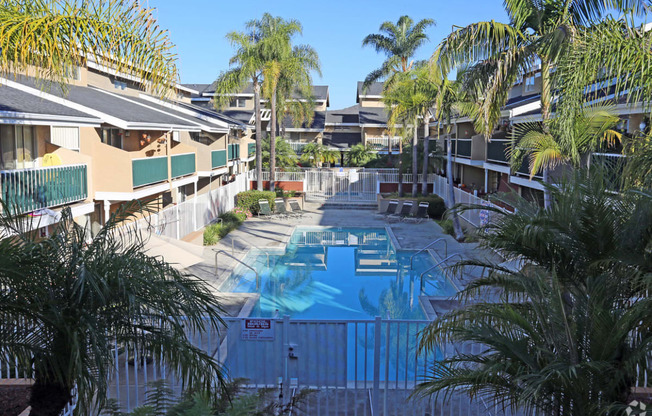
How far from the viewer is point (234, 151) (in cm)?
3919

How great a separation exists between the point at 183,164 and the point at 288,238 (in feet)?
18.0

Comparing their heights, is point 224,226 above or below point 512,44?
below

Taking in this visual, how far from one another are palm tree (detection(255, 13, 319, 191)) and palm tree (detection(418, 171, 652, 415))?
26581 millimetres

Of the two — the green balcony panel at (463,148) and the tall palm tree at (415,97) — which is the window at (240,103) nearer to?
the green balcony panel at (463,148)

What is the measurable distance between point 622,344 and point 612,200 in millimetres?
2033

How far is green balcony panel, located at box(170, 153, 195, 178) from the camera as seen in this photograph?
24.5 metres

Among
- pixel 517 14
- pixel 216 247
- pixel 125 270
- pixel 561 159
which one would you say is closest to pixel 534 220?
pixel 125 270

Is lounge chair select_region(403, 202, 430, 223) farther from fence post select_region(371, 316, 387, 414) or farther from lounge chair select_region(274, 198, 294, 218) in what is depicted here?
fence post select_region(371, 316, 387, 414)

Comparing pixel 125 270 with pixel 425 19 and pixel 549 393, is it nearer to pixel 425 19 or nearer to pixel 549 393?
pixel 549 393

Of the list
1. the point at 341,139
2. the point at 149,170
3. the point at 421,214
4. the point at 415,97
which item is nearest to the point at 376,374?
the point at 149,170

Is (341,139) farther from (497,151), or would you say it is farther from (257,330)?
(257,330)

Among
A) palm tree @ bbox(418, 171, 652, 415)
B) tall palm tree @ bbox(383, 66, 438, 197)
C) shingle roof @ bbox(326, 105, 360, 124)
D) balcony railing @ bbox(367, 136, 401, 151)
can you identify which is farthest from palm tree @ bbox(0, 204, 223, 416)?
shingle roof @ bbox(326, 105, 360, 124)

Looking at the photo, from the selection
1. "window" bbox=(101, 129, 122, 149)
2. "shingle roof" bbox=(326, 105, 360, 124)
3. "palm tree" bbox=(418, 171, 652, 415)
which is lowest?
"palm tree" bbox=(418, 171, 652, 415)

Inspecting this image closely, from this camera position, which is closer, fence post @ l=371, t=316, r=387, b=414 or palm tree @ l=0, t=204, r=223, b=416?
palm tree @ l=0, t=204, r=223, b=416
